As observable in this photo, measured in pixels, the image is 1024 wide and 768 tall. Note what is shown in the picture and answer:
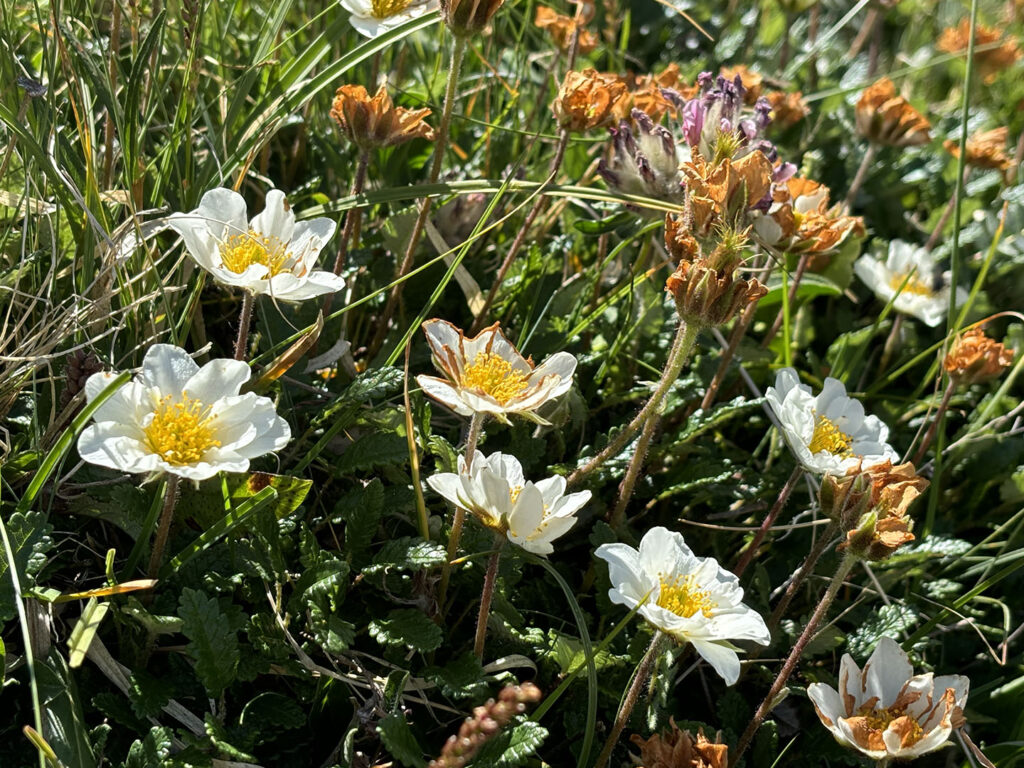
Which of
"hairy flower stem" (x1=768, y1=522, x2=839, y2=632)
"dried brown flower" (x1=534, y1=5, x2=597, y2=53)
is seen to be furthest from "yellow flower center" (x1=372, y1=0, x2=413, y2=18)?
"hairy flower stem" (x1=768, y1=522, x2=839, y2=632)

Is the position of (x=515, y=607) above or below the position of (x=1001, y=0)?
below

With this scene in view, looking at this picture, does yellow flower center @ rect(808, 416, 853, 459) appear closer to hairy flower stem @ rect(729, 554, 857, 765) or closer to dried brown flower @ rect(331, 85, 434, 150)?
hairy flower stem @ rect(729, 554, 857, 765)

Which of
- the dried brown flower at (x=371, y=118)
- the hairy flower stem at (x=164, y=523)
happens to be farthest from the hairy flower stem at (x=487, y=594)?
the dried brown flower at (x=371, y=118)

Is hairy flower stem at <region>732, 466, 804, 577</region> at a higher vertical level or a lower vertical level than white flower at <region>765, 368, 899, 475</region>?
lower

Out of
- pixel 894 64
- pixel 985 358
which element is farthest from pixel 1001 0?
pixel 985 358

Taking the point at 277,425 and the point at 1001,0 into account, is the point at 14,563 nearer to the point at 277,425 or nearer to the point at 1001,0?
the point at 277,425

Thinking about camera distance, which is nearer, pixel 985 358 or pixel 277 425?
pixel 277 425

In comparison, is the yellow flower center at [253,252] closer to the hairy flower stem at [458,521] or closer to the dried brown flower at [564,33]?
the hairy flower stem at [458,521]

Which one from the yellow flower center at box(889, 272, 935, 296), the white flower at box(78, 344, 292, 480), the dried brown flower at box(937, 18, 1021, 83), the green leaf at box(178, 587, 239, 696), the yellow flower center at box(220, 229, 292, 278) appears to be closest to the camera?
the white flower at box(78, 344, 292, 480)

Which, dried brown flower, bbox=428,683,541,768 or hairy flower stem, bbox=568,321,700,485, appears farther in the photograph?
hairy flower stem, bbox=568,321,700,485
